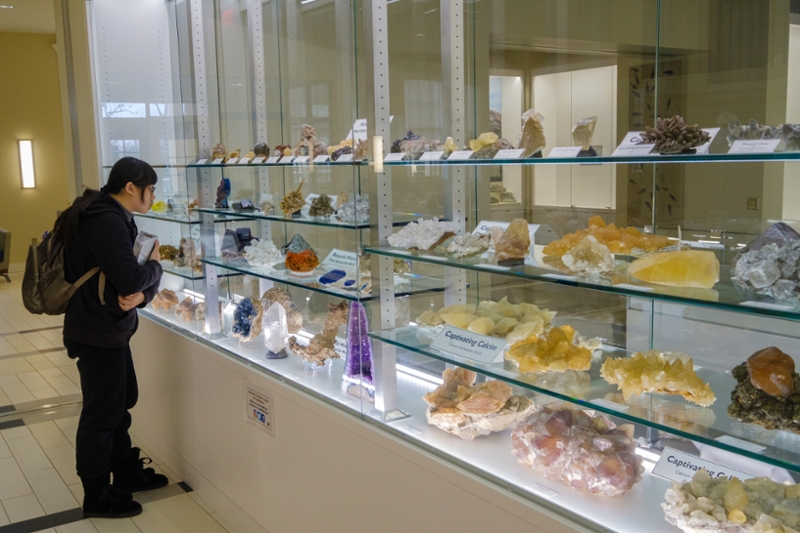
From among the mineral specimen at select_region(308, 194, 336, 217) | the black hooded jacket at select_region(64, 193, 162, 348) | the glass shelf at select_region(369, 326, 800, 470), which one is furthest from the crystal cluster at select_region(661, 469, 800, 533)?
the black hooded jacket at select_region(64, 193, 162, 348)

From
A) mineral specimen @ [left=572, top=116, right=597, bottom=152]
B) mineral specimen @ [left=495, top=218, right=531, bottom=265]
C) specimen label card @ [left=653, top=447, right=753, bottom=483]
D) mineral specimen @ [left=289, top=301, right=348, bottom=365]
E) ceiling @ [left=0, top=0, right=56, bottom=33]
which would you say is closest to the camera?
specimen label card @ [left=653, top=447, right=753, bottom=483]

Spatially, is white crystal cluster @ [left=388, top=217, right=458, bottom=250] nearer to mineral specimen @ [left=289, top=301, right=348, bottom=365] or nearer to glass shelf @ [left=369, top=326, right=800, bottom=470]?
glass shelf @ [left=369, top=326, right=800, bottom=470]

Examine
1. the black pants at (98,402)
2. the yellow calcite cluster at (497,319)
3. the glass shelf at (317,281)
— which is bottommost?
the black pants at (98,402)

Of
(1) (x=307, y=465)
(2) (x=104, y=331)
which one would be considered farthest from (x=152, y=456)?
(1) (x=307, y=465)

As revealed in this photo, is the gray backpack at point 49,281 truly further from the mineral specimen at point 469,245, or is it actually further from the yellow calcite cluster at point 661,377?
the yellow calcite cluster at point 661,377

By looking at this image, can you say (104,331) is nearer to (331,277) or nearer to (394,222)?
(331,277)

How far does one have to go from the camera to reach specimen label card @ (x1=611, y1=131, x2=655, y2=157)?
1.58 metres

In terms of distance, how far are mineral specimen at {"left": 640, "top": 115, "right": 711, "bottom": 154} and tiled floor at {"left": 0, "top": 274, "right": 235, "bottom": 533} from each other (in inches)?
100

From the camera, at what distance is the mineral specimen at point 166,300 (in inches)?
166

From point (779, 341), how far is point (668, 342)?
1.53 feet

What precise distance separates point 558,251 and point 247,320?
72.7 inches

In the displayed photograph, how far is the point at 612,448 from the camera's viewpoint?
1.88 metres

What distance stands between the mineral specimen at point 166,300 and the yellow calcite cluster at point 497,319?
7.36 feet

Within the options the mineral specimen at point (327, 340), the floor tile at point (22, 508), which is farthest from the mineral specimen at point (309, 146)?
the floor tile at point (22, 508)
